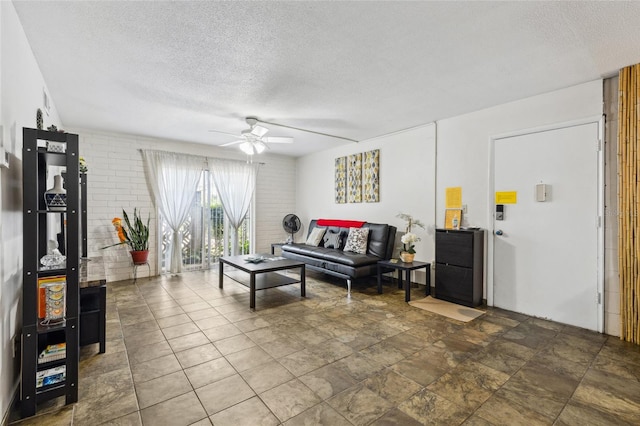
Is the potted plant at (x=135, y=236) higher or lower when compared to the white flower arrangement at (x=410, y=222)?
lower

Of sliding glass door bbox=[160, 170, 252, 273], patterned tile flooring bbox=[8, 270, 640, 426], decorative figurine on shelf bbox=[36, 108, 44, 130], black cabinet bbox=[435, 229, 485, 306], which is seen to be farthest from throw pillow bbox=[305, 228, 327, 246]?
decorative figurine on shelf bbox=[36, 108, 44, 130]

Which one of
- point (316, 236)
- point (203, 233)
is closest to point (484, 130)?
point (316, 236)

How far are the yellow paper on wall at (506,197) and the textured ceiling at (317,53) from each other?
1115 millimetres

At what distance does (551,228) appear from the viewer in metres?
3.25

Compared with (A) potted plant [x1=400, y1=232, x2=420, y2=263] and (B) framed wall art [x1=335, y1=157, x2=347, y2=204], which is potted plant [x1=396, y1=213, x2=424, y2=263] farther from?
(B) framed wall art [x1=335, y1=157, x2=347, y2=204]

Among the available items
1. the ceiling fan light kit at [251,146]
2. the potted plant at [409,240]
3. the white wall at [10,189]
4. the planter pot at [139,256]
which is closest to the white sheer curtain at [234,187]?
the planter pot at [139,256]

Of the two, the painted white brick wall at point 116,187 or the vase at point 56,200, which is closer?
the vase at point 56,200

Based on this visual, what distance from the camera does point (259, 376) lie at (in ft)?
7.06

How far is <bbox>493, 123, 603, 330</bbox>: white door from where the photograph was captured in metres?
2.98

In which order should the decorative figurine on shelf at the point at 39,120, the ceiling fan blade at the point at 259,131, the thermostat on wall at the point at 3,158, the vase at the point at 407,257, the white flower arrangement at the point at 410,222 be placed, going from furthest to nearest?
the white flower arrangement at the point at 410,222 → the vase at the point at 407,257 → the ceiling fan blade at the point at 259,131 → the decorative figurine on shelf at the point at 39,120 → the thermostat on wall at the point at 3,158

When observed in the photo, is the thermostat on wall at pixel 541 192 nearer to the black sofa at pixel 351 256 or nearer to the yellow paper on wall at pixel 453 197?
the yellow paper on wall at pixel 453 197

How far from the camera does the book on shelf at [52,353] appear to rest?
1832mm

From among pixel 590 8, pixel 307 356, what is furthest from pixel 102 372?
pixel 590 8

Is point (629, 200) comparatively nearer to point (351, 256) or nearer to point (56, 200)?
point (351, 256)
